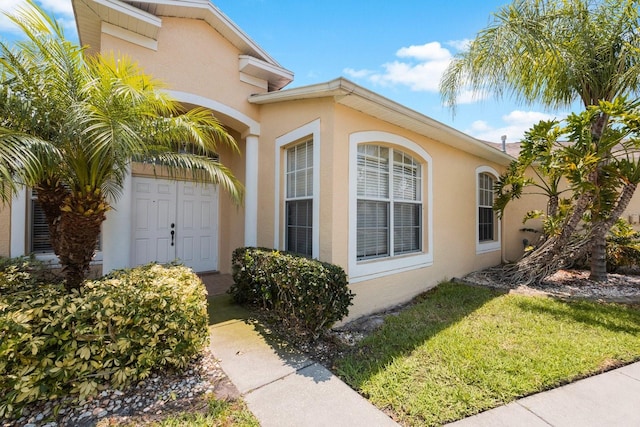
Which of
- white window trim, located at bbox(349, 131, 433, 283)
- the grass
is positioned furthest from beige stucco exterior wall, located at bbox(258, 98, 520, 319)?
the grass

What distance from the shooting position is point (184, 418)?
106 inches

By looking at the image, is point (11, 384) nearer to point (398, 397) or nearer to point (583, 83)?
point (398, 397)

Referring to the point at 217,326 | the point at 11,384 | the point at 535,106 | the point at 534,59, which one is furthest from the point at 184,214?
the point at 535,106

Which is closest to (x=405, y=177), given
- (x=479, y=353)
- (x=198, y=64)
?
(x=479, y=353)

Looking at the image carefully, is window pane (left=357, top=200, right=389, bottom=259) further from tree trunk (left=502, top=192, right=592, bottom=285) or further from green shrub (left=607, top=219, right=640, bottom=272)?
green shrub (left=607, top=219, right=640, bottom=272)

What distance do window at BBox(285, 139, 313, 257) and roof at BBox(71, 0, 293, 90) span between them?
2.66m

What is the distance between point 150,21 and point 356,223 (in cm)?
552

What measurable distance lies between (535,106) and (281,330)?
28.6ft

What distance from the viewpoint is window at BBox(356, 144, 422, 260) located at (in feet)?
18.6

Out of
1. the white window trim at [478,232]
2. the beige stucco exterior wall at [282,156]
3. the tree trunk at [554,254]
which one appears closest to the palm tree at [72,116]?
the beige stucco exterior wall at [282,156]

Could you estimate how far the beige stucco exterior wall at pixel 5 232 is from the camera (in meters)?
5.29

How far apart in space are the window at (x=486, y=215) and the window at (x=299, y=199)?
5.89 metres

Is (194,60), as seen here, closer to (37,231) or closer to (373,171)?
(373,171)

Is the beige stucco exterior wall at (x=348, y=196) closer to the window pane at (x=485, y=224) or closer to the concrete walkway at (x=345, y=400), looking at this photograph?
the window pane at (x=485, y=224)
